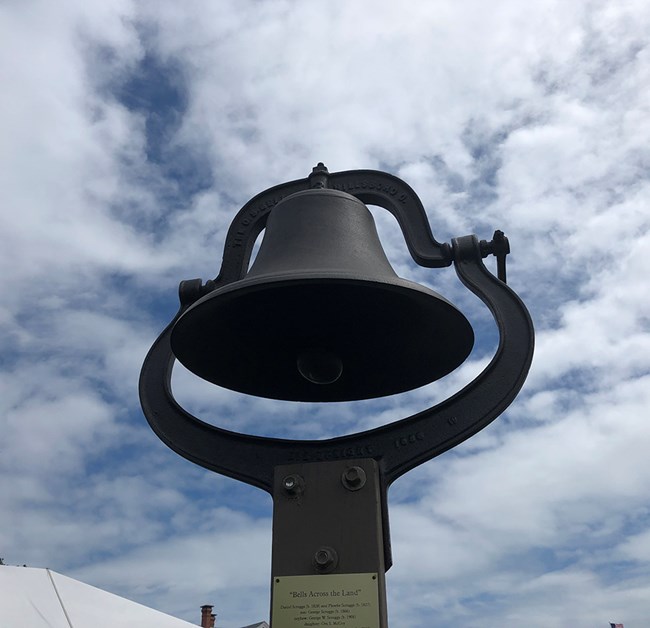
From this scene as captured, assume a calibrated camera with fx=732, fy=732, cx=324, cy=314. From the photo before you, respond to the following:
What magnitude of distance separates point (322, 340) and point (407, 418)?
57 centimetres

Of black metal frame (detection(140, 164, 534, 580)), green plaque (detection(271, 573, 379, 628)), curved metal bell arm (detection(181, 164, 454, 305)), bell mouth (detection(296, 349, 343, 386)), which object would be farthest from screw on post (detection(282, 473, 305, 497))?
curved metal bell arm (detection(181, 164, 454, 305))

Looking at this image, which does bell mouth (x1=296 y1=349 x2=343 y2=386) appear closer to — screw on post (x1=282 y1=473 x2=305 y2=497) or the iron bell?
the iron bell

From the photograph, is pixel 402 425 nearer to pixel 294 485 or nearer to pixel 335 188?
pixel 294 485

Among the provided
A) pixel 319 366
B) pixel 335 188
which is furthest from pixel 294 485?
pixel 335 188

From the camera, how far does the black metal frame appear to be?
10.2ft

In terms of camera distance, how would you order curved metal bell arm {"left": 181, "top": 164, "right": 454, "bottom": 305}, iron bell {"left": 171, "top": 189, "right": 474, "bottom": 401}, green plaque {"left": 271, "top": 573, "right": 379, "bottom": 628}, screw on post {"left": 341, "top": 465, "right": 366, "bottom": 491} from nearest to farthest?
green plaque {"left": 271, "top": 573, "right": 379, "bottom": 628} → screw on post {"left": 341, "top": 465, "right": 366, "bottom": 491} → iron bell {"left": 171, "top": 189, "right": 474, "bottom": 401} → curved metal bell arm {"left": 181, "top": 164, "right": 454, "bottom": 305}

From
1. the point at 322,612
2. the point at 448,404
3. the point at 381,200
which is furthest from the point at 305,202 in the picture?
the point at 322,612

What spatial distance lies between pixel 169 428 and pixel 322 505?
0.87m

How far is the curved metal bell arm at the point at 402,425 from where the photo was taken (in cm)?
312

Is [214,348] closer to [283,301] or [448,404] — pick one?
[283,301]

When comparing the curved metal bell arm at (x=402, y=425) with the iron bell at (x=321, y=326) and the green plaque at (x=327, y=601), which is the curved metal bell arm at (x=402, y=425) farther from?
the green plaque at (x=327, y=601)

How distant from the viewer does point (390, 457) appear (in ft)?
10.3

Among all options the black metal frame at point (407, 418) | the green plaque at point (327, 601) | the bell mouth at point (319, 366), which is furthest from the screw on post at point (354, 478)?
the bell mouth at point (319, 366)

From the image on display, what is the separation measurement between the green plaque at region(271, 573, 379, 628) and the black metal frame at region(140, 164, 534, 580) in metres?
0.21
